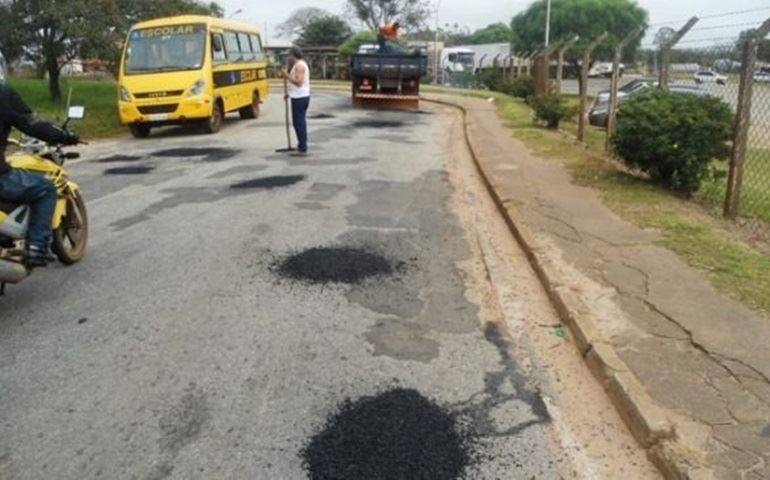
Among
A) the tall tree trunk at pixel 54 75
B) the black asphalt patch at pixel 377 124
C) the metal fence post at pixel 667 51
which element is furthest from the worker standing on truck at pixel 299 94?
the tall tree trunk at pixel 54 75

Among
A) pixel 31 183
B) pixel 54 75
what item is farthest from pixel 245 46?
pixel 31 183

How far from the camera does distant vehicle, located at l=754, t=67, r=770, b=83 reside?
23.4 feet

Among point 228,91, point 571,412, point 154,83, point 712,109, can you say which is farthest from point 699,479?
point 228,91

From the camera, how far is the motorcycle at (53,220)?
4.76 metres

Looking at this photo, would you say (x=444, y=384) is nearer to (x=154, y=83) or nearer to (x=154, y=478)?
(x=154, y=478)

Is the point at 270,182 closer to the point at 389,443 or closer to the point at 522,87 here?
the point at 389,443

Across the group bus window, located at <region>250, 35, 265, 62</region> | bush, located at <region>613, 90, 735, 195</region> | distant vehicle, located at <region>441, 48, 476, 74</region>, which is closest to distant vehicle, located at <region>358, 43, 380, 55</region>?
bus window, located at <region>250, 35, 265, 62</region>

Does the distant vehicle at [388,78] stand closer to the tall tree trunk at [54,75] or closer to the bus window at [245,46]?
the bus window at [245,46]

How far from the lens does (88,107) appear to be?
2047cm

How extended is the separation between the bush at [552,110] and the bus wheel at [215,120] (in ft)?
23.9

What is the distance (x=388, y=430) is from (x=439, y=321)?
1475 millimetres

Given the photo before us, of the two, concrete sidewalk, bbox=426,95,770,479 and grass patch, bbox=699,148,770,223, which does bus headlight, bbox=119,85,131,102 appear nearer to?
concrete sidewalk, bbox=426,95,770,479

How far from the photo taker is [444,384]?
379cm

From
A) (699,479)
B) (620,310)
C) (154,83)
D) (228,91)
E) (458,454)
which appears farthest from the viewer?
(228,91)
